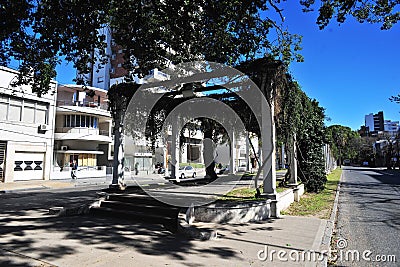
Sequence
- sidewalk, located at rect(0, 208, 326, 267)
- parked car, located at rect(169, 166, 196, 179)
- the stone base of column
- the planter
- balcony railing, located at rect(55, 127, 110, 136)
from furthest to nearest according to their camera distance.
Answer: parked car, located at rect(169, 166, 196, 179) < balcony railing, located at rect(55, 127, 110, 136) < the stone base of column < the planter < sidewalk, located at rect(0, 208, 326, 267)

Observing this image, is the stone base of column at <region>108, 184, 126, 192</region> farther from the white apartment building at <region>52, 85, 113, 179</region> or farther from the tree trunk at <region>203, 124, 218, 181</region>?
the white apartment building at <region>52, 85, 113, 179</region>

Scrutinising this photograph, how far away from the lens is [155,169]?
34.0 m

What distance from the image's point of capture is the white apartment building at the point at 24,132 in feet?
66.8

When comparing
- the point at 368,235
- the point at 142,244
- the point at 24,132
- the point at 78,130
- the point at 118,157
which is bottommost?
the point at 368,235

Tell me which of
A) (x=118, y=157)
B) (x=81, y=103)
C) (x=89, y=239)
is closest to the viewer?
(x=89, y=239)

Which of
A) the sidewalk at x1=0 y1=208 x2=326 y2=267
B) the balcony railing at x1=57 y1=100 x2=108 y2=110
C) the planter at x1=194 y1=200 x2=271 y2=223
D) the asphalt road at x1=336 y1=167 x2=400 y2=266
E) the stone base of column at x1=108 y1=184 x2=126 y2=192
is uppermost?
the balcony railing at x1=57 y1=100 x2=108 y2=110

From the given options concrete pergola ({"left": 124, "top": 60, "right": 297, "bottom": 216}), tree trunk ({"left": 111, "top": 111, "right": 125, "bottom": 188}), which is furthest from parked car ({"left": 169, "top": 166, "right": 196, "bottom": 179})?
tree trunk ({"left": 111, "top": 111, "right": 125, "bottom": 188})

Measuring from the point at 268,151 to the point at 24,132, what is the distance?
20498 millimetres

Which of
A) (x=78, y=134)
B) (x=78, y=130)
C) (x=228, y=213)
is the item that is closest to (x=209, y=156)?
(x=228, y=213)

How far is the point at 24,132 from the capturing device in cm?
2167

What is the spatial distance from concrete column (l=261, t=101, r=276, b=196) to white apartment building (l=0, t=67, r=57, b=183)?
16633 mm

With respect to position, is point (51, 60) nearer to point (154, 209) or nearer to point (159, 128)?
point (159, 128)

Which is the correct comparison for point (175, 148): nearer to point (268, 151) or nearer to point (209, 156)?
point (209, 156)

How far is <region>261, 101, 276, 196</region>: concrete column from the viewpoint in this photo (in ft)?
27.5
